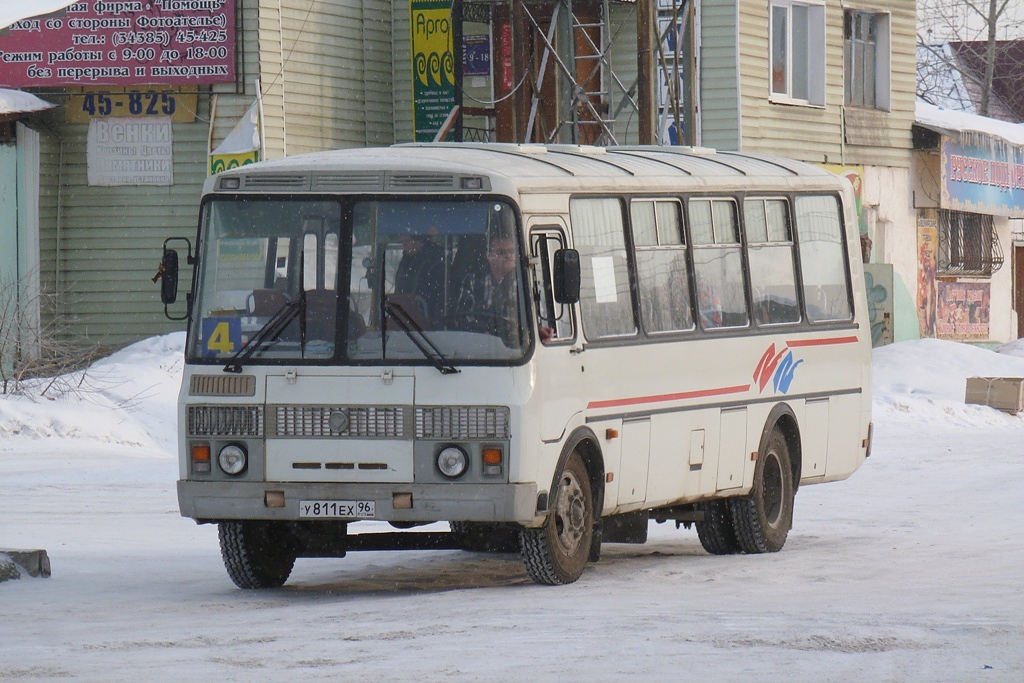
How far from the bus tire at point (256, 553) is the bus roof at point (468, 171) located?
1927 millimetres

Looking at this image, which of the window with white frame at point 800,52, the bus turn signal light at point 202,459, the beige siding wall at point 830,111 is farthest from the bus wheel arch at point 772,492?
the window with white frame at point 800,52

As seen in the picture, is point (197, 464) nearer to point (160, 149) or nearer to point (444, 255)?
point (444, 255)

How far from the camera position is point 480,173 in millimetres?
10633

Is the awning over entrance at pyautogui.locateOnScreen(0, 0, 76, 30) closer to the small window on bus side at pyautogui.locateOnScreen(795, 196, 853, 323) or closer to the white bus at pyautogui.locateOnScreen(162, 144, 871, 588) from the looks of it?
the white bus at pyautogui.locateOnScreen(162, 144, 871, 588)

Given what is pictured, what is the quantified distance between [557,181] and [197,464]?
2567 millimetres

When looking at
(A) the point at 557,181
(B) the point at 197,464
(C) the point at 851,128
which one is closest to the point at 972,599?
(A) the point at 557,181

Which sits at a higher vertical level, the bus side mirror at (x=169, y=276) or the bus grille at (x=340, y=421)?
the bus side mirror at (x=169, y=276)

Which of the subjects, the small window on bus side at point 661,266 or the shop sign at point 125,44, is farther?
the shop sign at point 125,44

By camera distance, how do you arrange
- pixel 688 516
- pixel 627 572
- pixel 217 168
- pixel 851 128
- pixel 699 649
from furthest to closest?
pixel 851 128, pixel 217 168, pixel 688 516, pixel 627 572, pixel 699 649

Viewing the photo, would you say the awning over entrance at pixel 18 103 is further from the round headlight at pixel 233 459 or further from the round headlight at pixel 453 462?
the round headlight at pixel 453 462

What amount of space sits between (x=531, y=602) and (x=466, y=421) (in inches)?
40.0

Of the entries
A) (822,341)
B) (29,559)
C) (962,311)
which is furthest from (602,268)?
(962,311)

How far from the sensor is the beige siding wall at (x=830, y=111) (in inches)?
1156

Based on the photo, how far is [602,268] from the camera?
11.6 m
